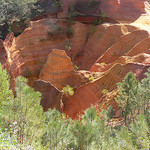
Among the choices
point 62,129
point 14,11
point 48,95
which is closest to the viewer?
point 62,129

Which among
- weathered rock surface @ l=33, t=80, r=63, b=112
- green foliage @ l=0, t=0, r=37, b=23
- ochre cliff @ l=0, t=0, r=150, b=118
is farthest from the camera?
green foliage @ l=0, t=0, r=37, b=23

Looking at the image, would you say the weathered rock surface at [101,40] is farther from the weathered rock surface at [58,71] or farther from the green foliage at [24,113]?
the green foliage at [24,113]

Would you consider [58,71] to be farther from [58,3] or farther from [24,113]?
[58,3]

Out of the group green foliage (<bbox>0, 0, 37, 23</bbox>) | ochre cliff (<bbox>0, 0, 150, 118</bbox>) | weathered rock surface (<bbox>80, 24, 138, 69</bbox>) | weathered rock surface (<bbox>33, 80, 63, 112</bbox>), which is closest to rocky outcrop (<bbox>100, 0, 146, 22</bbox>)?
ochre cliff (<bbox>0, 0, 150, 118</bbox>)

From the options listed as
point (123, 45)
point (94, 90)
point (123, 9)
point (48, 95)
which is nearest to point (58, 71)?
point (48, 95)

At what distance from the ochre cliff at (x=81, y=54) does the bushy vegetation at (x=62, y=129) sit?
5.51 metres

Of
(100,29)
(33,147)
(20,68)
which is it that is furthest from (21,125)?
(100,29)

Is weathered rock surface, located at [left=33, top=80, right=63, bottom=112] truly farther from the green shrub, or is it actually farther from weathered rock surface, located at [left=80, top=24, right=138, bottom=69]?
the green shrub

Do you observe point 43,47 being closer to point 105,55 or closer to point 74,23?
point 74,23

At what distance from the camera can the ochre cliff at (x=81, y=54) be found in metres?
13.9

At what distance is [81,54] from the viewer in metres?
23.8

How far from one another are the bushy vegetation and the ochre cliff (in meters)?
5.51

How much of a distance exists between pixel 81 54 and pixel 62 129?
18.2 metres

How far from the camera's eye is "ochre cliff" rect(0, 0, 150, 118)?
45.7ft
